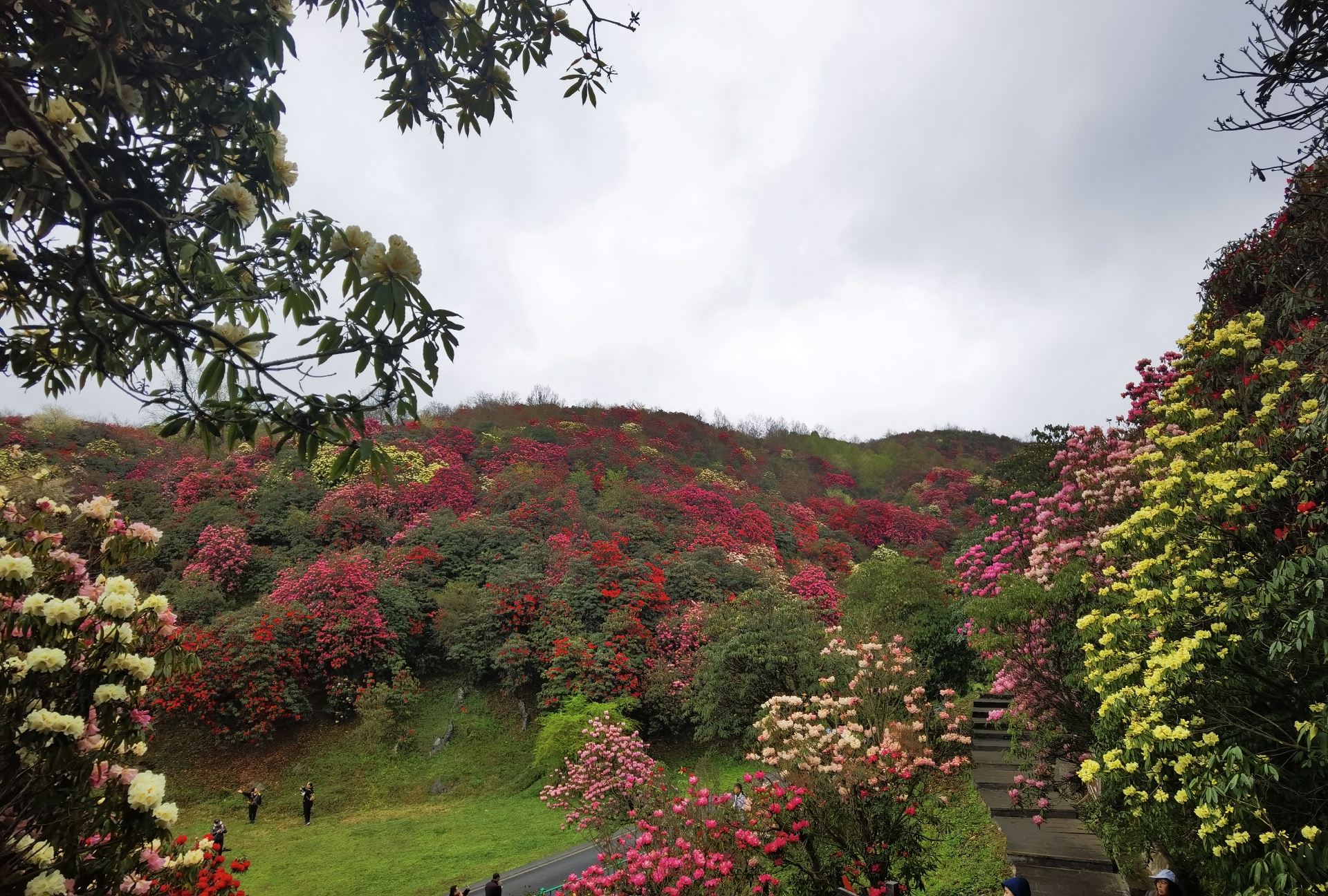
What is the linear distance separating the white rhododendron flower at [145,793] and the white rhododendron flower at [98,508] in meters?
1.32

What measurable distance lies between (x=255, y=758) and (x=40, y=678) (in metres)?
14.5

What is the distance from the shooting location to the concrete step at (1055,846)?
23.1 ft

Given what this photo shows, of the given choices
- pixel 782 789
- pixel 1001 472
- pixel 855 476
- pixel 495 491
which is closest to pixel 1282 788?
pixel 782 789

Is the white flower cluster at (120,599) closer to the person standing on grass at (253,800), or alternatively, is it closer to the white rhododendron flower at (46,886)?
the white rhododendron flower at (46,886)

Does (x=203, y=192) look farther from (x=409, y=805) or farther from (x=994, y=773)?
(x=409, y=805)

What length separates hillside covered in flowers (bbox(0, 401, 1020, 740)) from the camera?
13.7m

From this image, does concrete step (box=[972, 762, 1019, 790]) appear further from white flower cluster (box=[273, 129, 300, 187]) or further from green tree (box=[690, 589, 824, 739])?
white flower cluster (box=[273, 129, 300, 187])

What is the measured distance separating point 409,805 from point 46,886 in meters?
13.1

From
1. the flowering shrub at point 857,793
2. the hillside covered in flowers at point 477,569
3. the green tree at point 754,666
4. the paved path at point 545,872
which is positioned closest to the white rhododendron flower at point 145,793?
the flowering shrub at point 857,793

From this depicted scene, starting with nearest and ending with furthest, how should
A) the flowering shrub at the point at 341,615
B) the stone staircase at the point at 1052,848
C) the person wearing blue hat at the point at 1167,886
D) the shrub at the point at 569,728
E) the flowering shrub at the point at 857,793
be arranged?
the person wearing blue hat at the point at 1167,886
the flowering shrub at the point at 857,793
the stone staircase at the point at 1052,848
the shrub at the point at 569,728
the flowering shrub at the point at 341,615

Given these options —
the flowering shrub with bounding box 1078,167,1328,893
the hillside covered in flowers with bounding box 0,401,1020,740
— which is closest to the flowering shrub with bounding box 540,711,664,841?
the hillside covered in flowers with bounding box 0,401,1020,740

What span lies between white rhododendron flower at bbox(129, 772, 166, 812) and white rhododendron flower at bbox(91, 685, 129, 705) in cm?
26

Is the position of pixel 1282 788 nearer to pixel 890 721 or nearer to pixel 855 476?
pixel 890 721

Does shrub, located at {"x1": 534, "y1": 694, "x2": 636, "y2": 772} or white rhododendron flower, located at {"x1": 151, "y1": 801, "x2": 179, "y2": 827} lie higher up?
white rhododendron flower, located at {"x1": 151, "y1": 801, "x2": 179, "y2": 827}
